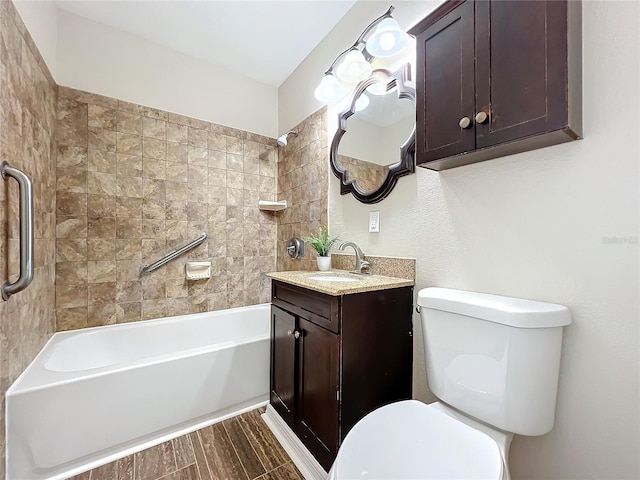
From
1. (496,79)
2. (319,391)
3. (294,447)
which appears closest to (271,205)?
(319,391)

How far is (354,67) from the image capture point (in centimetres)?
147

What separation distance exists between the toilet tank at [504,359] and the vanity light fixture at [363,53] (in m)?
1.22

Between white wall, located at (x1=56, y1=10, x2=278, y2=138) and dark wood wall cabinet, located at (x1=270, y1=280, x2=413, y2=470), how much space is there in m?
1.76

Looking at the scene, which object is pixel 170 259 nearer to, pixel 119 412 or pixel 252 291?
pixel 252 291

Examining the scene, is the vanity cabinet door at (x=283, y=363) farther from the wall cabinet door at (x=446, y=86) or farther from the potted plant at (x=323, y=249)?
the wall cabinet door at (x=446, y=86)

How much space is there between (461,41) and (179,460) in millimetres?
2175

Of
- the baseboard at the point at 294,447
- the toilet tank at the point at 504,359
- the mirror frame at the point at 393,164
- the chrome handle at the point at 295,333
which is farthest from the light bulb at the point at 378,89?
the baseboard at the point at 294,447

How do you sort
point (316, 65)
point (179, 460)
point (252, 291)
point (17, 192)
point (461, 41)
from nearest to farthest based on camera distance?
point (461, 41), point (17, 192), point (179, 460), point (316, 65), point (252, 291)

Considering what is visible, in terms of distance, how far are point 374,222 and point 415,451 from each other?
106cm

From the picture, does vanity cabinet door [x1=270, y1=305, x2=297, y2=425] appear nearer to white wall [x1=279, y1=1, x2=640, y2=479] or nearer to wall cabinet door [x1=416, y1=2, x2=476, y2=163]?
white wall [x1=279, y1=1, x2=640, y2=479]

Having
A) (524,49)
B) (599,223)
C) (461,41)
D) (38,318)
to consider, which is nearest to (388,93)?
(461,41)

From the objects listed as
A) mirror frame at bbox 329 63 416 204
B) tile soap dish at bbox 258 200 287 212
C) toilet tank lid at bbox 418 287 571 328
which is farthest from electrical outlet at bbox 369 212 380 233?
tile soap dish at bbox 258 200 287 212

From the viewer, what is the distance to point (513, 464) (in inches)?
38.8

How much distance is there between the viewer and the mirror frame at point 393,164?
1.33 meters
